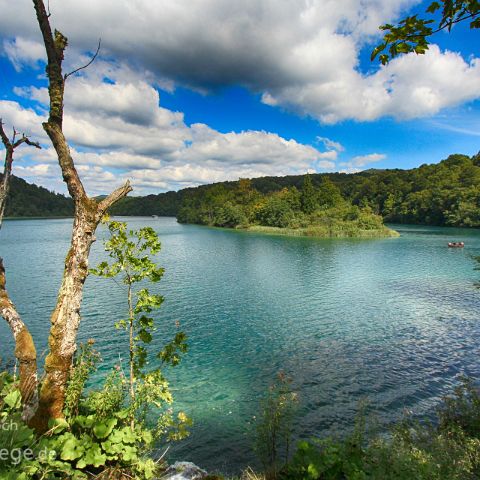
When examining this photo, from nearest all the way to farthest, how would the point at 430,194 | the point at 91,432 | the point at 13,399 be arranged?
1. the point at 13,399
2. the point at 91,432
3. the point at 430,194

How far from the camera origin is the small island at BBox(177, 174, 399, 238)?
8700 cm

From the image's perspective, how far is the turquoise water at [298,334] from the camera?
12.2m

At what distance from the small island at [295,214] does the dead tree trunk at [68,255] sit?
80.8 m

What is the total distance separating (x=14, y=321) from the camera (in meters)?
6.62

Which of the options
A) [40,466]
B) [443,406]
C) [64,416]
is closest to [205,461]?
[64,416]

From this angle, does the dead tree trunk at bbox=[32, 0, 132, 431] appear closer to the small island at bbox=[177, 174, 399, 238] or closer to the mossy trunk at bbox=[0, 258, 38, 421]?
the mossy trunk at bbox=[0, 258, 38, 421]

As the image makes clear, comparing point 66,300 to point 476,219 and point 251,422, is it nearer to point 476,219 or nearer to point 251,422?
point 251,422

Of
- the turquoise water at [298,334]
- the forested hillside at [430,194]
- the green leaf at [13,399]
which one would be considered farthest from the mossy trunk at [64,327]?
the forested hillside at [430,194]

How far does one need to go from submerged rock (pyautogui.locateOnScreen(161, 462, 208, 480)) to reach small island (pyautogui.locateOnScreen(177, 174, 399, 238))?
79.2 metres

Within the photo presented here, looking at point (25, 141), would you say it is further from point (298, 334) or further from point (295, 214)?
point (295, 214)

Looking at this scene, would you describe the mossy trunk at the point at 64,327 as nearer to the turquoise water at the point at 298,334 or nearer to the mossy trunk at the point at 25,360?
the mossy trunk at the point at 25,360

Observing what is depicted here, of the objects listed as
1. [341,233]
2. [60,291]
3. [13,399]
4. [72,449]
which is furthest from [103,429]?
[341,233]

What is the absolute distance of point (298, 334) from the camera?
784 inches

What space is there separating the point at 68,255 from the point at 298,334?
1594 cm
